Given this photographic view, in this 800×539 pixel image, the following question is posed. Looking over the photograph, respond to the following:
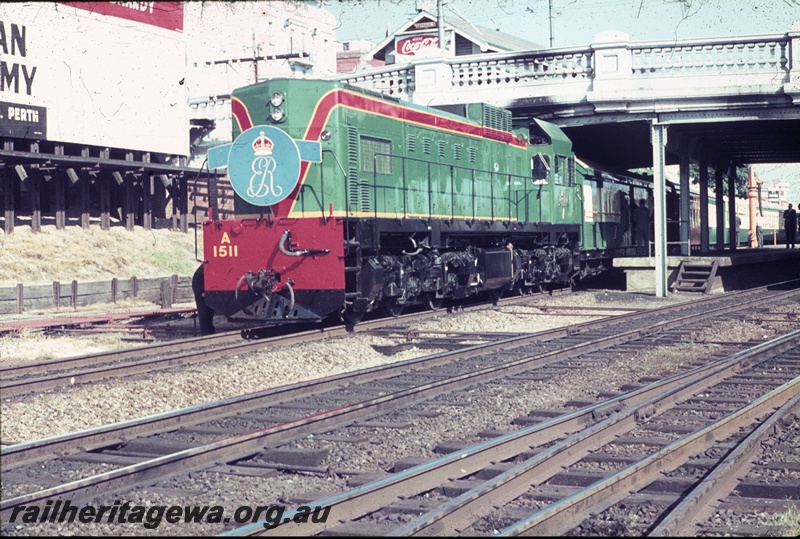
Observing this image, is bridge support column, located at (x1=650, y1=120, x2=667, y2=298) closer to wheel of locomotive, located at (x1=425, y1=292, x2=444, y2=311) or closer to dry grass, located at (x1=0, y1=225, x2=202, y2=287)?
wheel of locomotive, located at (x1=425, y1=292, x2=444, y2=311)

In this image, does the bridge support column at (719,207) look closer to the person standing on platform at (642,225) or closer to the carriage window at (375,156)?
the person standing on platform at (642,225)

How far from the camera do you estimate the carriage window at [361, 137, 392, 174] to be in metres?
13.1

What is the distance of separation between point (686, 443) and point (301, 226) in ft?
23.7

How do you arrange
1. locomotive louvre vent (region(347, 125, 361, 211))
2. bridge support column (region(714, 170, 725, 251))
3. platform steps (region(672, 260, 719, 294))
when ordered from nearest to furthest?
locomotive louvre vent (region(347, 125, 361, 211)) < platform steps (region(672, 260, 719, 294)) < bridge support column (region(714, 170, 725, 251))

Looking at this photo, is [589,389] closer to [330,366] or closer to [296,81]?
[330,366]

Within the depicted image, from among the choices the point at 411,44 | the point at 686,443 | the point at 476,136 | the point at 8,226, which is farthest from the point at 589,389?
the point at 411,44

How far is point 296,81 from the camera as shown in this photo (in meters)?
Answer: 12.6

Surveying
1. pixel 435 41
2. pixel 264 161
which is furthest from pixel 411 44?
pixel 264 161

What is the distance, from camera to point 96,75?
27.3m

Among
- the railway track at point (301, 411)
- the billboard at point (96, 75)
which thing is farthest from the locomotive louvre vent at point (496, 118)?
the billboard at point (96, 75)

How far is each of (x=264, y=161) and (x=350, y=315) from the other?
98.9 inches

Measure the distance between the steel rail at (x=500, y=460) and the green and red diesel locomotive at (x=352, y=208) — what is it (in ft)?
17.5

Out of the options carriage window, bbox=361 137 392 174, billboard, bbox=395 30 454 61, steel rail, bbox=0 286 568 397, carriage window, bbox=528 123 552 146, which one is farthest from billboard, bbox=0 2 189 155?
billboard, bbox=395 30 454 61

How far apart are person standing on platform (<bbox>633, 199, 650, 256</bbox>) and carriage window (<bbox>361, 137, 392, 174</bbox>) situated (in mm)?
14483
